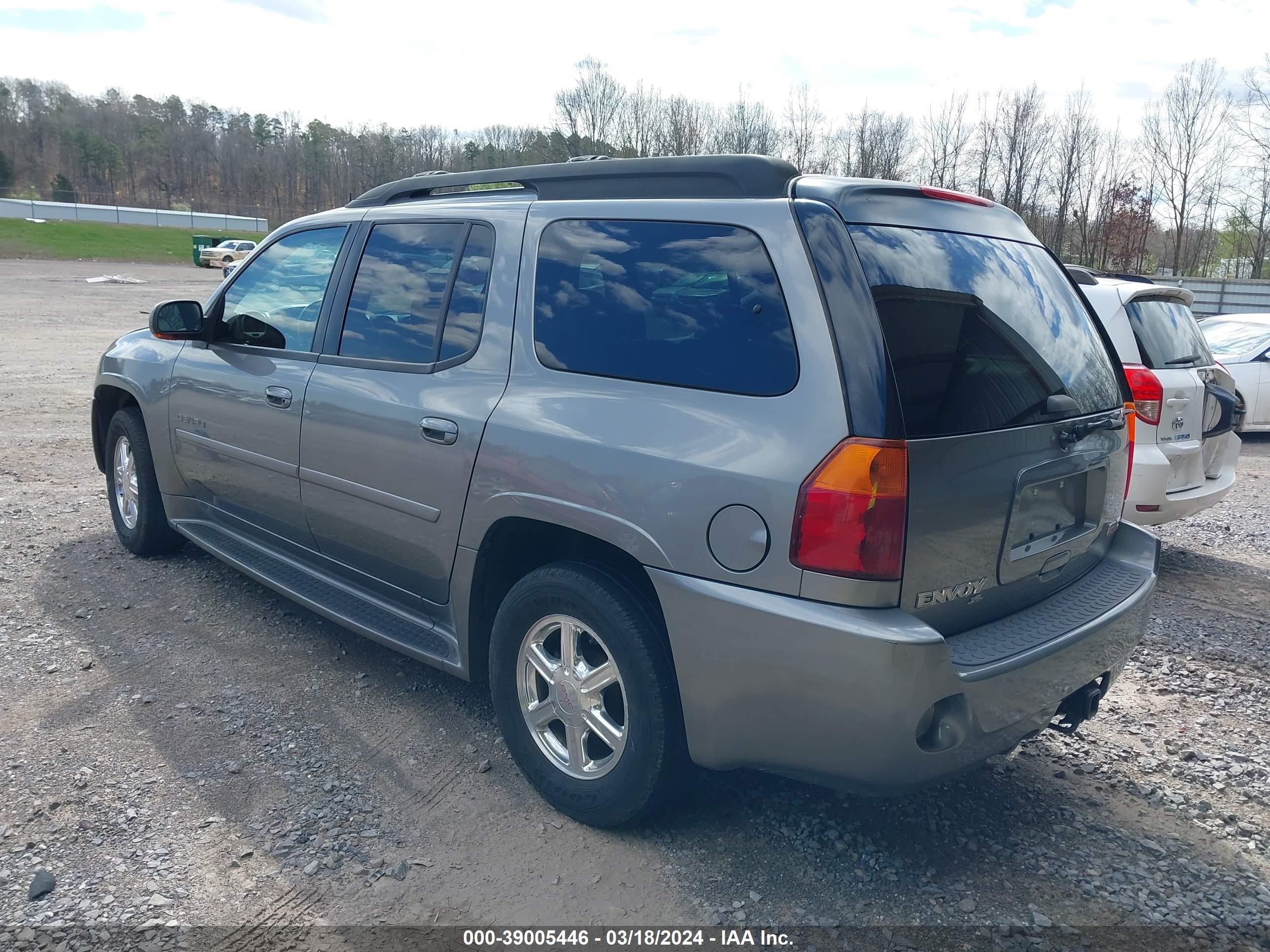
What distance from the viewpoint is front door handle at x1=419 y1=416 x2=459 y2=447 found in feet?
10.8

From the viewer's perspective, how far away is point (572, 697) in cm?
304

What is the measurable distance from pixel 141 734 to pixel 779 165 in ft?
9.88

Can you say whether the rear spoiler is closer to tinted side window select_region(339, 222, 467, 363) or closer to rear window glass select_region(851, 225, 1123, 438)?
rear window glass select_region(851, 225, 1123, 438)

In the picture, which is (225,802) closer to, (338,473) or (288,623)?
(338,473)

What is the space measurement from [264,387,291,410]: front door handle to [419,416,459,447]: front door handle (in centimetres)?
97

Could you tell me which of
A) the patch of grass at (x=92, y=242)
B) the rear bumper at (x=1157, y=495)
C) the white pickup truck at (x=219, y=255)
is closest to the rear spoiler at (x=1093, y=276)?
the rear bumper at (x=1157, y=495)

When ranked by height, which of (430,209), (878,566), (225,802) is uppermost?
(430,209)

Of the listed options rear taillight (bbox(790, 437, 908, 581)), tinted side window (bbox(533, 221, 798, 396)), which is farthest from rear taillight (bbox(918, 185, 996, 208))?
rear taillight (bbox(790, 437, 908, 581))

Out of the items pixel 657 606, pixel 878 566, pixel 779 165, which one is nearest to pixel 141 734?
pixel 657 606

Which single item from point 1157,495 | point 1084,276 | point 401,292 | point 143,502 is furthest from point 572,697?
point 1084,276

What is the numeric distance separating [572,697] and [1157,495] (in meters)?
4.02

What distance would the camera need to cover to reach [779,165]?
9.16 feet

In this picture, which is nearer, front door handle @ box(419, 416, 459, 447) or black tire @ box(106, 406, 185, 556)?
front door handle @ box(419, 416, 459, 447)

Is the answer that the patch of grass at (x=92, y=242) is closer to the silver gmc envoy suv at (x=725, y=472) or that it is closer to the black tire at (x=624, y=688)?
the silver gmc envoy suv at (x=725, y=472)
